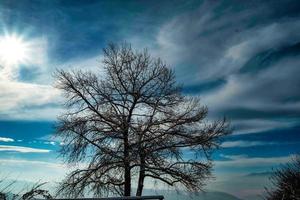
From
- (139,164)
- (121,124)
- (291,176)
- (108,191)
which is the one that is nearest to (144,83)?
(121,124)

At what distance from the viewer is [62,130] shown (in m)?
26.2

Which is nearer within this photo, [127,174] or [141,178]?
[127,174]

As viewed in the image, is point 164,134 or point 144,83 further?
point 144,83

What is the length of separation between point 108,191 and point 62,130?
4.84m

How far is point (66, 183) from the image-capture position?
84.1 feet

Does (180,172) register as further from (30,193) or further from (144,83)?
(30,193)

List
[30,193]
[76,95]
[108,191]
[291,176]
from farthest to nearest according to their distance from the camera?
[76,95] < [108,191] < [291,176] < [30,193]

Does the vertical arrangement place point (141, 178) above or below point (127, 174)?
below

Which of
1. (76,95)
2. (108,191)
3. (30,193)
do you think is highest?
(76,95)

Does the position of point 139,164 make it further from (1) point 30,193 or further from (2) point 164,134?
(1) point 30,193

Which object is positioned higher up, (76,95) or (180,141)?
(76,95)

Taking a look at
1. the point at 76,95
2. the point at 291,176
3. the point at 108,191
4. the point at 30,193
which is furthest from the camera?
the point at 76,95

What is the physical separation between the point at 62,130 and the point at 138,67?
6707 mm

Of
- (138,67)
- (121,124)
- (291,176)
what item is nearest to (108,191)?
(121,124)
